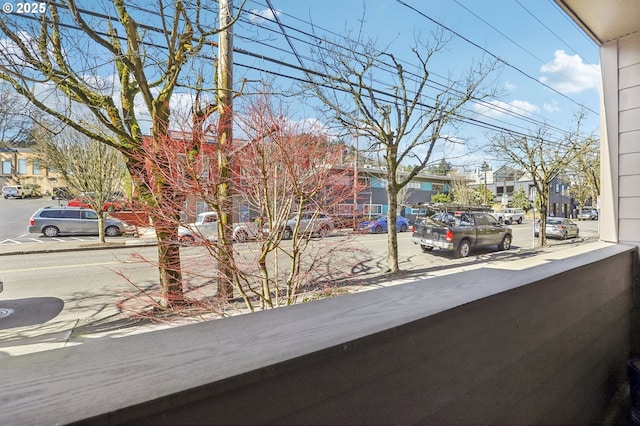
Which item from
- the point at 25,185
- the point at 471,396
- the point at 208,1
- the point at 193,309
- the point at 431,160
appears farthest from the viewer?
the point at 431,160

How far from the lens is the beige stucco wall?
2061mm

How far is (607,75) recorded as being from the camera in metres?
2.23

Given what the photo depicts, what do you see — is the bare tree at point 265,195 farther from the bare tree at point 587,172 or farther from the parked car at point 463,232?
the parked car at point 463,232

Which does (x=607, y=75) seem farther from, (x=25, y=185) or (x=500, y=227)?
(x=500, y=227)

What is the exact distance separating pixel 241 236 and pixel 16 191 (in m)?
1.08

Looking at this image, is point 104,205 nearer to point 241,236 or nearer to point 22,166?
point 22,166

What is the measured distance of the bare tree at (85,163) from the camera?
1.49m

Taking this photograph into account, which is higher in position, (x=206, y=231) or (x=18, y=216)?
(x=18, y=216)

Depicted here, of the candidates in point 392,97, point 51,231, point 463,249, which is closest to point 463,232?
point 463,249

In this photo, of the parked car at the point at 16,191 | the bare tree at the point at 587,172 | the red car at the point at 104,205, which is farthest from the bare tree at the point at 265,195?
the bare tree at the point at 587,172

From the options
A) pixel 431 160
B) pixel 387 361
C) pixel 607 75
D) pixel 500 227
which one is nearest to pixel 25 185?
pixel 387 361

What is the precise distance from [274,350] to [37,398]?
24 centimetres

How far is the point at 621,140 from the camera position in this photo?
2129mm

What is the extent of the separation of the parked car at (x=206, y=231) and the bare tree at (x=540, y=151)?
4.49 meters
